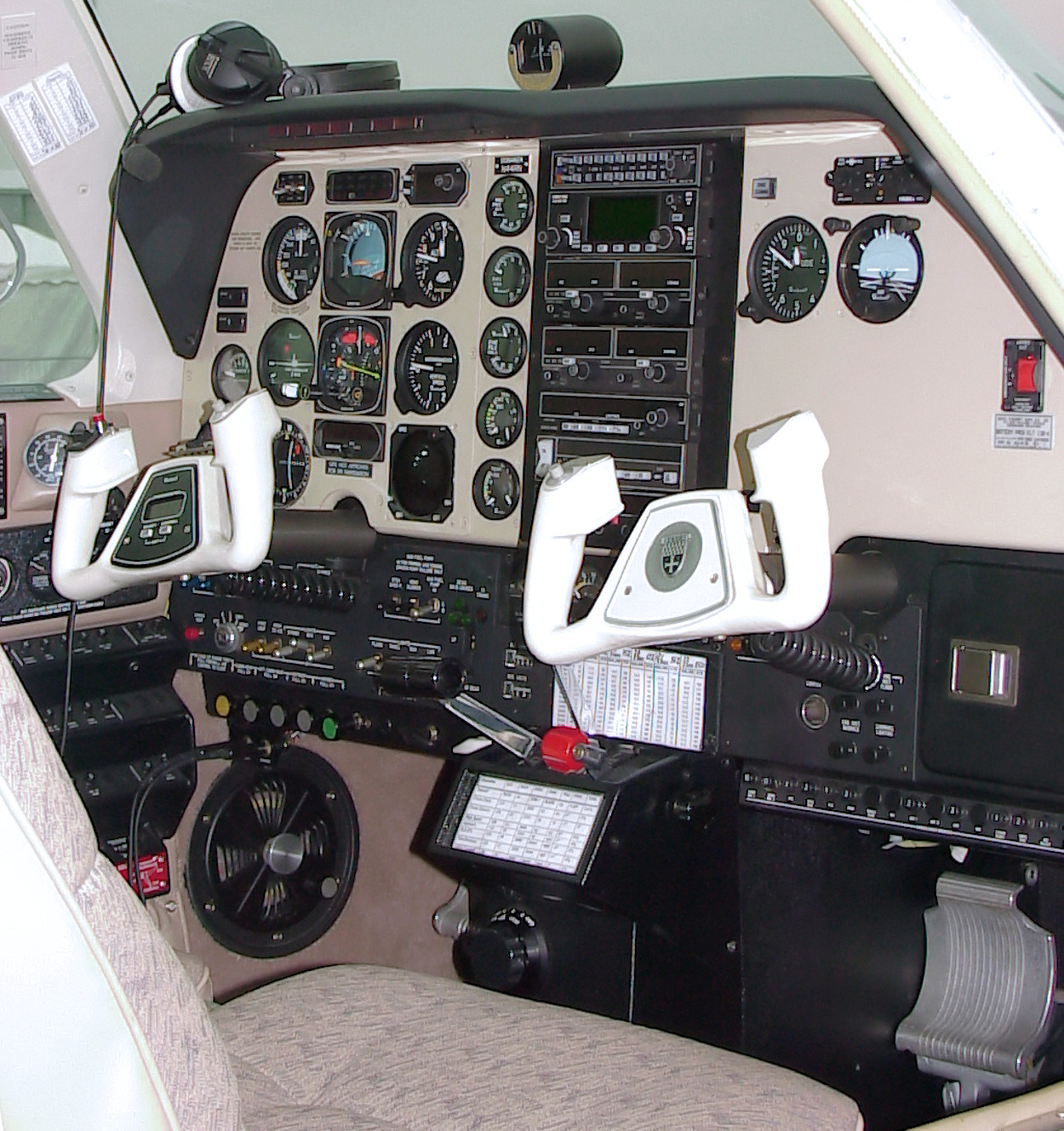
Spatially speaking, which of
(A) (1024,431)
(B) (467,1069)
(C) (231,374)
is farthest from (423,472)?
(B) (467,1069)

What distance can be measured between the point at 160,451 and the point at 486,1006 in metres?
1.36

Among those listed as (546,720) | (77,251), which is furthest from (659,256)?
(77,251)

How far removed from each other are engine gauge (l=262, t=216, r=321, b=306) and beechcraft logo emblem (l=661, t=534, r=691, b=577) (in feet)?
3.61

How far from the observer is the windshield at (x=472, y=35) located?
2859mm

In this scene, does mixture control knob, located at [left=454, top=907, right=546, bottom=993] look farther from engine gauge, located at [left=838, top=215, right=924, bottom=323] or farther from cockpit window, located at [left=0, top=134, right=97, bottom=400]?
cockpit window, located at [left=0, top=134, right=97, bottom=400]

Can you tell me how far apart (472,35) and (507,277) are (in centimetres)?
98

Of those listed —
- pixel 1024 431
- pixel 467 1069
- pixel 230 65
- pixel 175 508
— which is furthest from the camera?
pixel 230 65

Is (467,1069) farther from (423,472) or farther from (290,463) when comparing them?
(290,463)

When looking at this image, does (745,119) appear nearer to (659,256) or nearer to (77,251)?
(659,256)

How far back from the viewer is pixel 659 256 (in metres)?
2.15

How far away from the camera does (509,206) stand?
233 cm

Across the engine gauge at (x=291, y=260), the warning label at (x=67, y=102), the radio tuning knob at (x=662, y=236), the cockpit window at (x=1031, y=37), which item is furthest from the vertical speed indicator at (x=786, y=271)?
the warning label at (x=67, y=102)

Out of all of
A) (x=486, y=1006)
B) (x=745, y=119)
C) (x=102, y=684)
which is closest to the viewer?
(x=486, y=1006)

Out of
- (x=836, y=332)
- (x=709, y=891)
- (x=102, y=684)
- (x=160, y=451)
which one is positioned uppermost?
(x=836, y=332)
